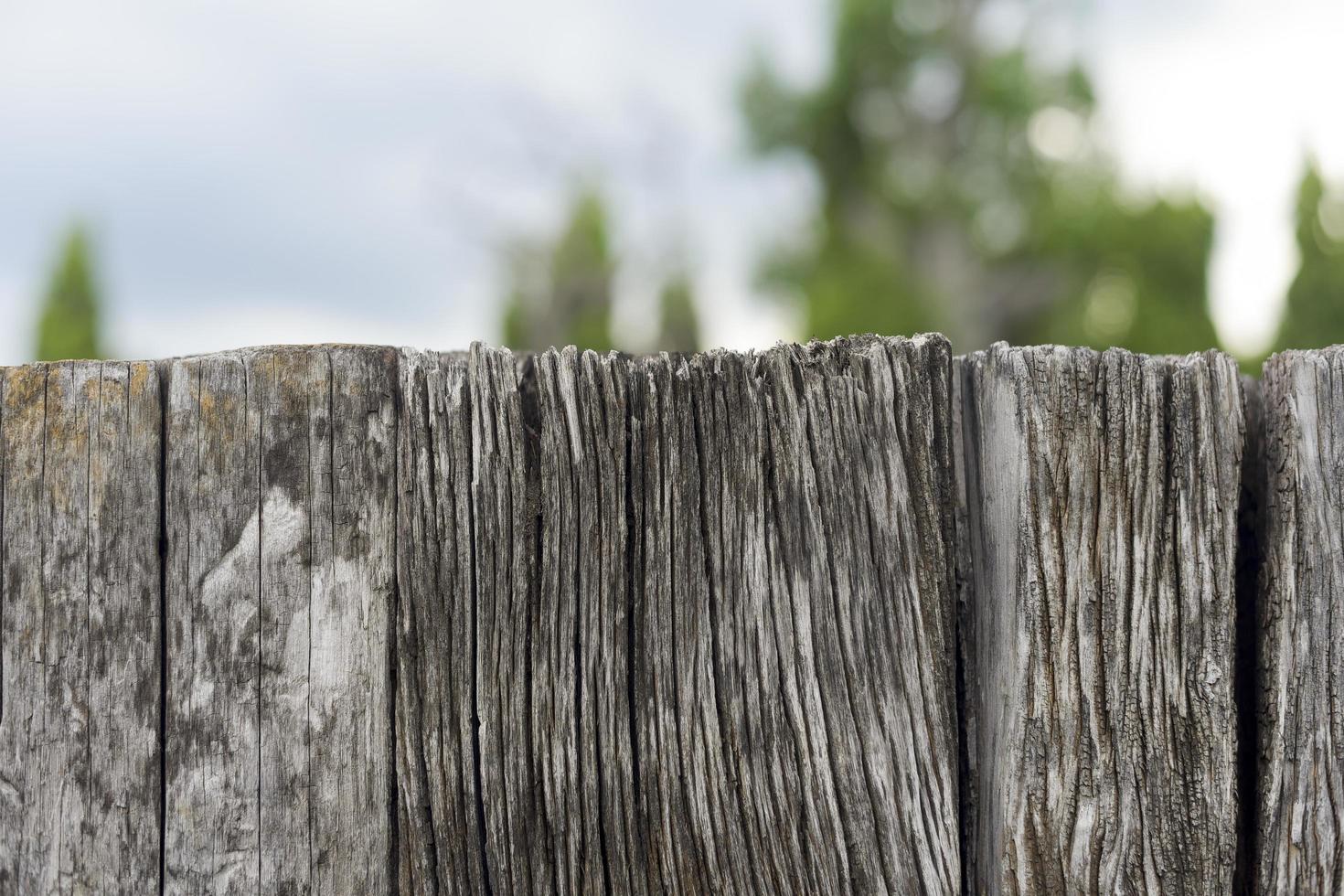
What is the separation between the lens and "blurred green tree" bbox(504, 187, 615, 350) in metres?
25.3

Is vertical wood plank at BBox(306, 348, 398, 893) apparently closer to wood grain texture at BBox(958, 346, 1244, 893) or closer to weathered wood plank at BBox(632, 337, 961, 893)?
weathered wood plank at BBox(632, 337, 961, 893)

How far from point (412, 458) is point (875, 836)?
42.8 inches

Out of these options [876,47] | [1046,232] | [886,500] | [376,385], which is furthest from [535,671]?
[876,47]

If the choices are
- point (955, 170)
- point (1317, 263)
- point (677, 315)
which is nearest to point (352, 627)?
point (1317, 263)

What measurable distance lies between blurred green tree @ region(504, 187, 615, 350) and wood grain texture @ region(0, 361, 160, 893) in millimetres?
23642

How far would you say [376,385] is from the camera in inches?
64.7

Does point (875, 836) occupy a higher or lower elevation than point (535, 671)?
lower

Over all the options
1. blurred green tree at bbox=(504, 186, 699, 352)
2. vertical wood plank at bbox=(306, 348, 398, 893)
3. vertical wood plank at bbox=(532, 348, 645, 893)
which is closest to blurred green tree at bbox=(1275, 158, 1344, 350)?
vertical wood plank at bbox=(532, 348, 645, 893)

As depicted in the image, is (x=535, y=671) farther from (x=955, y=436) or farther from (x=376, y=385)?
(x=955, y=436)

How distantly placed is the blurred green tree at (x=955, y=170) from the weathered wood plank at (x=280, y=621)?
1912cm

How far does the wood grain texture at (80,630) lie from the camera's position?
1.62 meters

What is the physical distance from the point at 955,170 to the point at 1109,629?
22159 mm

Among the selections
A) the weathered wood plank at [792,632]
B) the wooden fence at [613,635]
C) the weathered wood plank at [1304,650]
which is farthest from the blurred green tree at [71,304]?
the weathered wood plank at [1304,650]

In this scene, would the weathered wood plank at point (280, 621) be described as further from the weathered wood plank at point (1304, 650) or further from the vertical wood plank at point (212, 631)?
the weathered wood plank at point (1304, 650)
